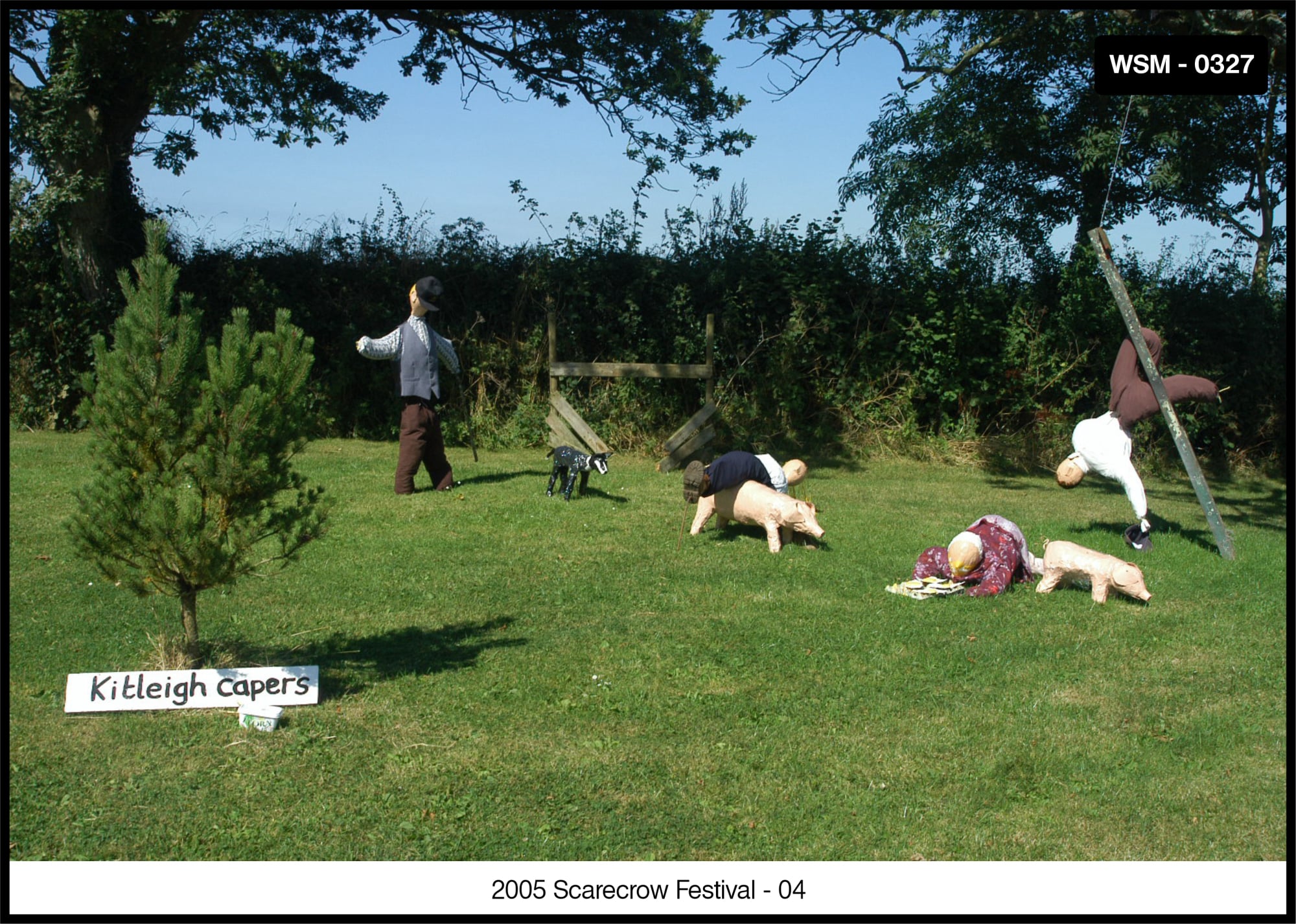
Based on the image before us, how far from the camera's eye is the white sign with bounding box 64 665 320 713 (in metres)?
5.37

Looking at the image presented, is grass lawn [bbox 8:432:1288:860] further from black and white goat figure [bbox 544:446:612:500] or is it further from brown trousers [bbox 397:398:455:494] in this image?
brown trousers [bbox 397:398:455:494]

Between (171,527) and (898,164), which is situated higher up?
(898,164)

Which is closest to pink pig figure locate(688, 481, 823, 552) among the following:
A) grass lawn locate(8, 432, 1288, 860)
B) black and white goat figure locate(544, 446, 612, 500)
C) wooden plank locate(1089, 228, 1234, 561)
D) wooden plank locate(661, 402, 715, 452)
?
grass lawn locate(8, 432, 1288, 860)

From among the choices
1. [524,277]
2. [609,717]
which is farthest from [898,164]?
[609,717]

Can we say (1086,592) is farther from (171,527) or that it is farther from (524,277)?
(524,277)

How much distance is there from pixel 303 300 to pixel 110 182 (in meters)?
3.18

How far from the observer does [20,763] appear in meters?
4.95

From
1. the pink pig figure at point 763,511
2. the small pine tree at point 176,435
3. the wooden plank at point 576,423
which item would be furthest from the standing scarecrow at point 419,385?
the small pine tree at point 176,435

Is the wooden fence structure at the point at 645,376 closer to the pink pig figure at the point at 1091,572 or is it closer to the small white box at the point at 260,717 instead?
the pink pig figure at the point at 1091,572

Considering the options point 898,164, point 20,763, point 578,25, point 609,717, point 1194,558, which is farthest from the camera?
point 898,164

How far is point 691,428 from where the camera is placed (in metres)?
14.4

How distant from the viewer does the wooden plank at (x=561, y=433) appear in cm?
1472

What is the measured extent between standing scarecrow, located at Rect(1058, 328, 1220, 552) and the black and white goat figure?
4481 millimetres

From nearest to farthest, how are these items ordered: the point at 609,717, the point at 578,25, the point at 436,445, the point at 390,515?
1. the point at 609,717
2. the point at 390,515
3. the point at 436,445
4. the point at 578,25
